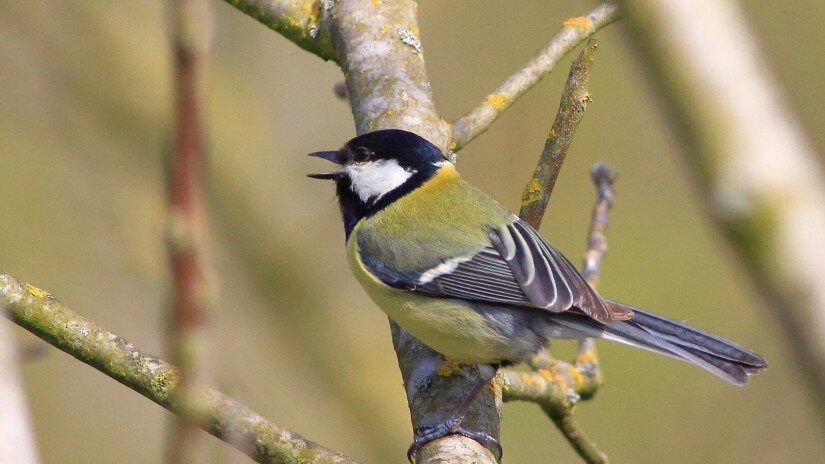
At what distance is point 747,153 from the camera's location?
54 centimetres

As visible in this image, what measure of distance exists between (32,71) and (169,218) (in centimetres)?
516

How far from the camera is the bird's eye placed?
2794 millimetres

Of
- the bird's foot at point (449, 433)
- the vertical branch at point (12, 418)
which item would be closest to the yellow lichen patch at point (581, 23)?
the bird's foot at point (449, 433)

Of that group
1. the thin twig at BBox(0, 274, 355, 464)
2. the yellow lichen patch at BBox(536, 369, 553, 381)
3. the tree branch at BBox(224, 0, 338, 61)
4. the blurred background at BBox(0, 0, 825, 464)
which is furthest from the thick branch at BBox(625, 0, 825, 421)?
the blurred background at BBox(0, 0, 825, 464)

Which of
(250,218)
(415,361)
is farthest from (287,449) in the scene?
(250,218)

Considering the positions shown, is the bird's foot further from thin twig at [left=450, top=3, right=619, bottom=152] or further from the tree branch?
the tree branch

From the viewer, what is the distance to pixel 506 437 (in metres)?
5.35

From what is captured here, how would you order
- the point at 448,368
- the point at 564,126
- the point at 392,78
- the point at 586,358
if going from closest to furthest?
the point at 448,368, the point at 564,126, the point at 392,78, the point at 586,358

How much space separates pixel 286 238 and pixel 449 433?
3432 millimetres

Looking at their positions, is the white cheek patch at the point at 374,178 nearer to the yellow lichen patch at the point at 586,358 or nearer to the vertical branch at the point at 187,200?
the yellow lichen patch at the point at 586,358

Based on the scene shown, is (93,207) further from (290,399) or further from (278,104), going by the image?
(290,399)

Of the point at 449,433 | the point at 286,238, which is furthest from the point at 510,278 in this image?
the point at 286,238

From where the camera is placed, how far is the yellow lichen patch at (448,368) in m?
2.33

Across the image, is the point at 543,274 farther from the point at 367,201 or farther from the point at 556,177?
the point at 367,201
